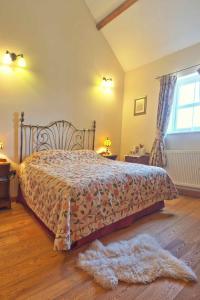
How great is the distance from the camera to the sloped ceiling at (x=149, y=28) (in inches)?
117

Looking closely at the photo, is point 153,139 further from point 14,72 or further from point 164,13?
point 14,72

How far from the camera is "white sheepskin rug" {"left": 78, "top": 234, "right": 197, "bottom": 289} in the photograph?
126 cm

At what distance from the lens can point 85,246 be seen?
1.64m

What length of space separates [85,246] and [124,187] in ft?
2.21

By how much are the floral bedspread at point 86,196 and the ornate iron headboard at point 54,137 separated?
596mm

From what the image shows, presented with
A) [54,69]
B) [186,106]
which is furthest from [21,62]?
[186,106]

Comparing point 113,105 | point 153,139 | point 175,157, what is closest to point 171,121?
point 153,139

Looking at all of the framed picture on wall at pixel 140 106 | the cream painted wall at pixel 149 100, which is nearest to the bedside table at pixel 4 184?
the cream painted wall at pixel 149 100

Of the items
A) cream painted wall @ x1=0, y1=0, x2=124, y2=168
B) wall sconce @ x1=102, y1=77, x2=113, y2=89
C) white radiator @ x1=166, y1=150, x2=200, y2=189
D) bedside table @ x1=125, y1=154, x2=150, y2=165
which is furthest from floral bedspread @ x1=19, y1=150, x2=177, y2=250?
wall sconce @ x1=102, y1=77, x2=113, y2=89

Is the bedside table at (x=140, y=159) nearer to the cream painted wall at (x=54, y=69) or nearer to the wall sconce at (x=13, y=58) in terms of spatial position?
the cream painted wall at (x=54, y=69)

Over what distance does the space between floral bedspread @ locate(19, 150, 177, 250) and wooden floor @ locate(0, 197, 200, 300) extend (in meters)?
0.17

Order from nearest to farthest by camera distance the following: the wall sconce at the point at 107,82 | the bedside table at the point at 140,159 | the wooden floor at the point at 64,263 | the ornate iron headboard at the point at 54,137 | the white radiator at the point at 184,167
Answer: the wooden floor at the point at 64,263, the ornate iron headboard at the point at 54,137, the white radiator at the point at 184,167, the bedside table at the point at 140,159, the wall sconce at the point at 107,82

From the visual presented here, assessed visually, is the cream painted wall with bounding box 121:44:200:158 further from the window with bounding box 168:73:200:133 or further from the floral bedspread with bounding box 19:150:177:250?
the floral bedspread with bounding box 19:150:177:250

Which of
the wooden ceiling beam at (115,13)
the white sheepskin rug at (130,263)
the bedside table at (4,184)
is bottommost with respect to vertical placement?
the white sheepskin rug at (130,263)
